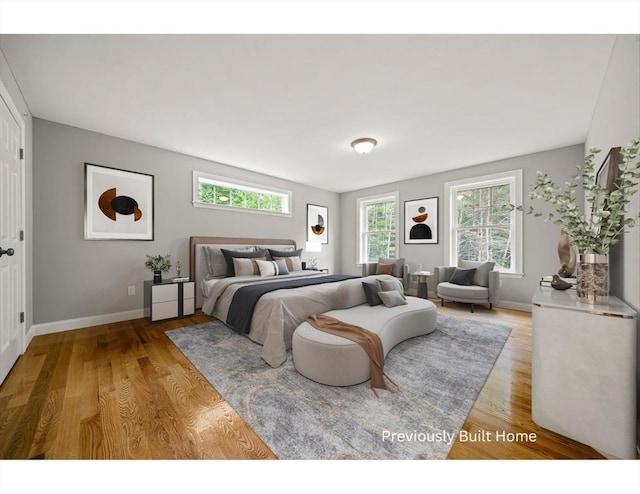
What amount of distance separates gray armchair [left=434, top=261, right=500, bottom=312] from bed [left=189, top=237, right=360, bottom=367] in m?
2.10

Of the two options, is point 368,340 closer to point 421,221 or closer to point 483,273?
point 483,273

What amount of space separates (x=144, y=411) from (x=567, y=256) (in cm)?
354

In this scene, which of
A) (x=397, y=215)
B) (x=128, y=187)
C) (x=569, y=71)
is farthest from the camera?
(x=397, y=215)

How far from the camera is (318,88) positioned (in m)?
2.32

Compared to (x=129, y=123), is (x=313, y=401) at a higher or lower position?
lower

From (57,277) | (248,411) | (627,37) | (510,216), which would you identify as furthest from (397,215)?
(57,277)

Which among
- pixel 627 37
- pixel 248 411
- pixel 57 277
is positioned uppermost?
pixel 627 37

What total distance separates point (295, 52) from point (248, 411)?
2.59 meters

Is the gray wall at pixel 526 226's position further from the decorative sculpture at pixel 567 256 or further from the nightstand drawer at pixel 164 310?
the nightstand drawer at pixel 164 310

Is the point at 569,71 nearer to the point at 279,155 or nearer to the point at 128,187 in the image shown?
the point at 279,155

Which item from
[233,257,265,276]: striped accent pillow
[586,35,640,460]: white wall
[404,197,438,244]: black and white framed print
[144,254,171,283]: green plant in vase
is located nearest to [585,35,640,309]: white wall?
[586,35,640,460]: white wall

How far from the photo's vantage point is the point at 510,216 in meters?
4.29

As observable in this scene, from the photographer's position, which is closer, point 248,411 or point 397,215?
point 248,411

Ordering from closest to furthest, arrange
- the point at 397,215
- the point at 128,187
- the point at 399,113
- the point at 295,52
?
the point at 295,52, the point at 399,113, the point at 128,187, the point at 397,215
